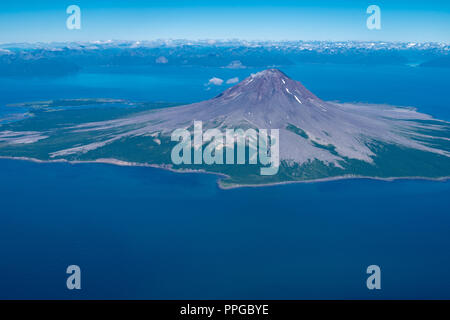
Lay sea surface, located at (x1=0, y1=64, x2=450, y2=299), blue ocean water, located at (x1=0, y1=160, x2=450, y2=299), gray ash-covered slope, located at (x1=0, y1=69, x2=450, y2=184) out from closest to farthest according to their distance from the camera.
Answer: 1. sea surface, located at (x1=0, y1=64, x2=450, y2=299)
2. blue ocean water, located at (x1=0, y1=160, x2=450, y2=299)
3. gray ash-covered slope, located at (x1=0, y1=69, x2=450, y2=184)

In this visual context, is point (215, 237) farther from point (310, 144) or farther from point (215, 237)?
point (310, 144)

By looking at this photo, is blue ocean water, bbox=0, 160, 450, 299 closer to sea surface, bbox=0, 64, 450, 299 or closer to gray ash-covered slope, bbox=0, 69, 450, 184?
sea surface, bbox=0, 64, 450, 299

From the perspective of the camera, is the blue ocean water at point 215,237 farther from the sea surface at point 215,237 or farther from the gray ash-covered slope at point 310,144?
the gray ash-covered slope at point 310,144

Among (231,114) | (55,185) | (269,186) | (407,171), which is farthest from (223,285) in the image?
(231,114)

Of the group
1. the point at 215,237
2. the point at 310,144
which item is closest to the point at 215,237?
the point at 215,237

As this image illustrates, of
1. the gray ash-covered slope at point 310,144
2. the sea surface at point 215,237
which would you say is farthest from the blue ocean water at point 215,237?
the gray ash-covered slope at point 310,144

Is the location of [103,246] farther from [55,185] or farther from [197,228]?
[55,185]

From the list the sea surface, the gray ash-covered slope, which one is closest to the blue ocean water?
the sea surface
